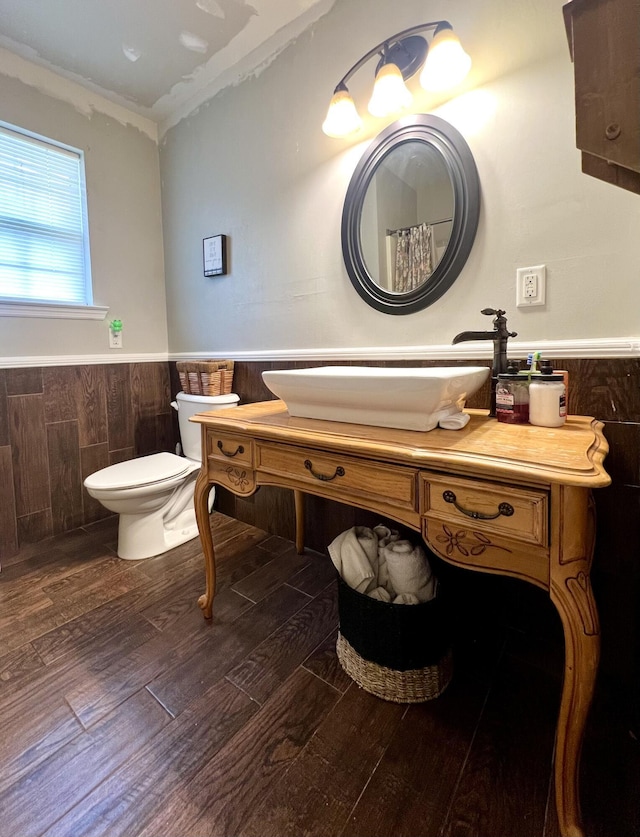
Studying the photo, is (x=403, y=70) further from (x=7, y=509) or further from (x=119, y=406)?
(x=7, y=509)

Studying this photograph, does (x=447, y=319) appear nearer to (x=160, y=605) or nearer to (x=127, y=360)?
(x=160, y=605)

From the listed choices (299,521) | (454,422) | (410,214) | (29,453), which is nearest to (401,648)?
(454,422)

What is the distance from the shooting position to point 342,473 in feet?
3.30

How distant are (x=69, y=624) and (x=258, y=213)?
6.26 feet

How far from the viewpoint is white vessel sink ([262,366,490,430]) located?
37.0 inches

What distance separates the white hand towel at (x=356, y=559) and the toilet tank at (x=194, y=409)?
1.04m

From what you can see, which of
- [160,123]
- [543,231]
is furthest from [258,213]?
[543,231]

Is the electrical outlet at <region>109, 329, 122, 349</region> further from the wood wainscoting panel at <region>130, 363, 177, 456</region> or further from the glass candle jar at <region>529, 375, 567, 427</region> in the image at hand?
the glass candle jar at <region>529, 375, 567, 427</region>

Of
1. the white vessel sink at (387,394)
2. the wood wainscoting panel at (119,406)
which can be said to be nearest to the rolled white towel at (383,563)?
the white vessel sink at (387,394)

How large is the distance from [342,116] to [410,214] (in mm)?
432

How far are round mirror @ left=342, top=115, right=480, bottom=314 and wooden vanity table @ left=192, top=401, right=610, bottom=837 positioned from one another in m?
0.59

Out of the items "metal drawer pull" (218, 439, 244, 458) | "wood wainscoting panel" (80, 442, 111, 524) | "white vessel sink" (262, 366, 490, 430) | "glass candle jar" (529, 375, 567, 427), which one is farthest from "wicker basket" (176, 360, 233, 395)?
"glass candle jar" (529, 375, 567, 427)

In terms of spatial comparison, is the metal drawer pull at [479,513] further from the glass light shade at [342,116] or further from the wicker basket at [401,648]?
the glass light shade at [342,116]

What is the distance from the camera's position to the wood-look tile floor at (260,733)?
0.84 meters
